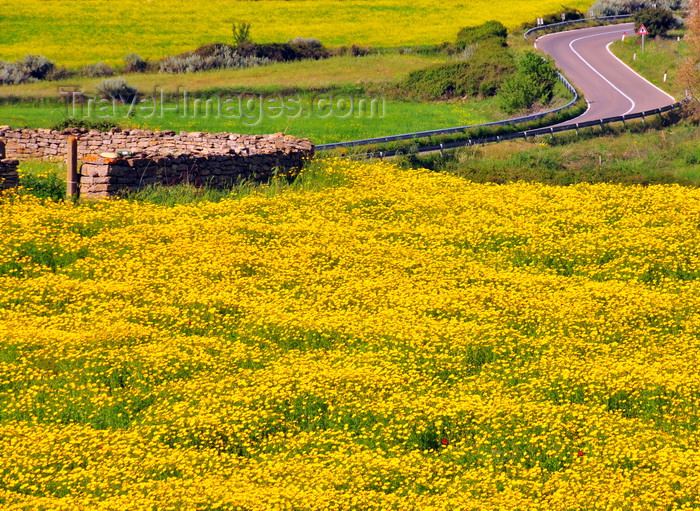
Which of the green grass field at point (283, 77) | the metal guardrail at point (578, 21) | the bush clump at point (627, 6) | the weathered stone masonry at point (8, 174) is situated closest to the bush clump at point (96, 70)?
the green grass field at point (283, 77)

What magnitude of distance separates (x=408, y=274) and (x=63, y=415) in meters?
8.32

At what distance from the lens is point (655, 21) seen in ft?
219

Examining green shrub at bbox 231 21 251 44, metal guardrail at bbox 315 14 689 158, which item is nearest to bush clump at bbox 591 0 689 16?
green shrub at bbox 231 21 251 44

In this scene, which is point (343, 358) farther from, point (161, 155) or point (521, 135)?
point (521, 135)

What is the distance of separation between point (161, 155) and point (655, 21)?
51836 mm

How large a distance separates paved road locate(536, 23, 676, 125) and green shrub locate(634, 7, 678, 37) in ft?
10.0

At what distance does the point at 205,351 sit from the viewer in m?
14.7

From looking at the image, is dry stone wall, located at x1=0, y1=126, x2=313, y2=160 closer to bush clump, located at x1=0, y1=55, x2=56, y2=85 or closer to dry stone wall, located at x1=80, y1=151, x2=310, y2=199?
dry stone wall, located at x1=80, y1=151, x2=310, y2=199

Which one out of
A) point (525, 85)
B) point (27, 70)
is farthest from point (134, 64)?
point (525, 85)

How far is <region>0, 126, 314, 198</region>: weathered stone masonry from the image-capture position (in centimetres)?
2311

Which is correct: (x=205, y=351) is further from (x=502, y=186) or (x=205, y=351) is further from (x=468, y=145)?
(x=468, y=145)

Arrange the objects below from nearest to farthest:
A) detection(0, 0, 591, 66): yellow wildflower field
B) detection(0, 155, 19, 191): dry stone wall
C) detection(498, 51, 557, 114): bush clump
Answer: detection(0, 155, 19, 191): dry stone wall → detection(498, 51, 557, 114): bush clump → detection(0, 0, 591, 66): yellow wildflower field

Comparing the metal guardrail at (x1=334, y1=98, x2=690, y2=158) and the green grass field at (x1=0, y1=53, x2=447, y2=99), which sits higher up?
the green grass field at (x1=0, y1=53, x2=447, y2=99)

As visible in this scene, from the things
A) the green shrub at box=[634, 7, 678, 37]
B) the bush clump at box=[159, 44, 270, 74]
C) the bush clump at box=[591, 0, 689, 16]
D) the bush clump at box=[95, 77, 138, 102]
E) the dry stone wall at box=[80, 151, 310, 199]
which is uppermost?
the bush clump at box=[591, 0, 689, 16]
